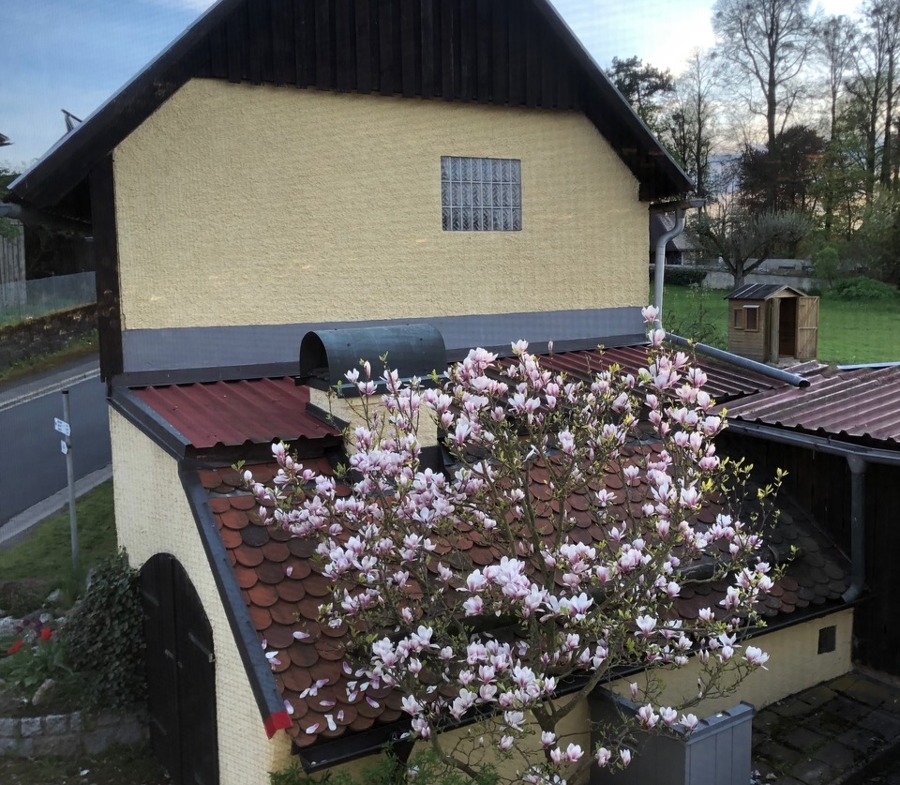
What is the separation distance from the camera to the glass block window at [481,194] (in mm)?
7762

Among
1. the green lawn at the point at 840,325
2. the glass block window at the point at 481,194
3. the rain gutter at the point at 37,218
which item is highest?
the glass block window at the point at 481,194

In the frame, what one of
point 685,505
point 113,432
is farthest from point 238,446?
point 685,505

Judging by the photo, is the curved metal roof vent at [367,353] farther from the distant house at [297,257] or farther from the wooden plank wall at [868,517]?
the wooden plank wall at [868,517]

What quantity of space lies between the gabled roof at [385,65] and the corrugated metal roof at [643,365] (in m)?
1.91

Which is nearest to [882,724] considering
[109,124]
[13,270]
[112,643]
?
Answer: [112,643]

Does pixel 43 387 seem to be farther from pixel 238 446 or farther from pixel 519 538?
pixel 519 538

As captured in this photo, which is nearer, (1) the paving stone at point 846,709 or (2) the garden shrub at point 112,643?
(2) the garden shrub at point 112,643

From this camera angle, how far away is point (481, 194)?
26.0 ft

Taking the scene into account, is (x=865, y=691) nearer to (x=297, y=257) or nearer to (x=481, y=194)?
(x=481, y=194)

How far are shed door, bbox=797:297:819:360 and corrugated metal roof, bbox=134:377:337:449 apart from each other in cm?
611

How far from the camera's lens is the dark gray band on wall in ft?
21.0

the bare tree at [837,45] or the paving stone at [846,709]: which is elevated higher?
the bare tree at [837,45]

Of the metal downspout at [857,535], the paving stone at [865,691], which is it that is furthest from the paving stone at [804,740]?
the metal downspout at [857,535]

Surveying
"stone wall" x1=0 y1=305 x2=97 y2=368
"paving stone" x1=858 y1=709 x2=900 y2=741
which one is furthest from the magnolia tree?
"stone wall" x1=0 y1=305 x2=97 y2=368
